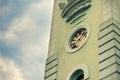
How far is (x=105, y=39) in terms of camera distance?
63.2 ft

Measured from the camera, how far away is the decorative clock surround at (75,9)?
22.1m

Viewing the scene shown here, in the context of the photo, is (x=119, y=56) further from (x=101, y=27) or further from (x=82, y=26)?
(x=82, y=26)

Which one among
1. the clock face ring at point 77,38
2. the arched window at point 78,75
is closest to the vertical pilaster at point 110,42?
the clock face ring at point 77,38

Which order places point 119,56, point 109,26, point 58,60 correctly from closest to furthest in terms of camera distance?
point 119,56, point 109,26, point 58,60

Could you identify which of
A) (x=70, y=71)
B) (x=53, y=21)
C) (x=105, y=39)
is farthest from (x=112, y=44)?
(x=53, y=21)

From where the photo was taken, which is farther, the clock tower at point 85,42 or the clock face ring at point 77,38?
the clock face ring at point 77,38

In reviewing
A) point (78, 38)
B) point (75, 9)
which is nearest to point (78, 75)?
point (78, 38)

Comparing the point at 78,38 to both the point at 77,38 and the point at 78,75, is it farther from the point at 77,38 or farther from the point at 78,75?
the point at 78,75

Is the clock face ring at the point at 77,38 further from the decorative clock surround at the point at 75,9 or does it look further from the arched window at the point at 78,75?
the arched window at the point at 78,75

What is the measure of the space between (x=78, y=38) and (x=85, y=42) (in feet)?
3.22

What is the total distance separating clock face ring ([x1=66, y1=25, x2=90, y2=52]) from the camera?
2075cm

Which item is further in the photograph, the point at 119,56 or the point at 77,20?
the point at 77,20

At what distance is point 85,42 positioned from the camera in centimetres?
2041

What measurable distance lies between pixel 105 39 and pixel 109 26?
0.74m
